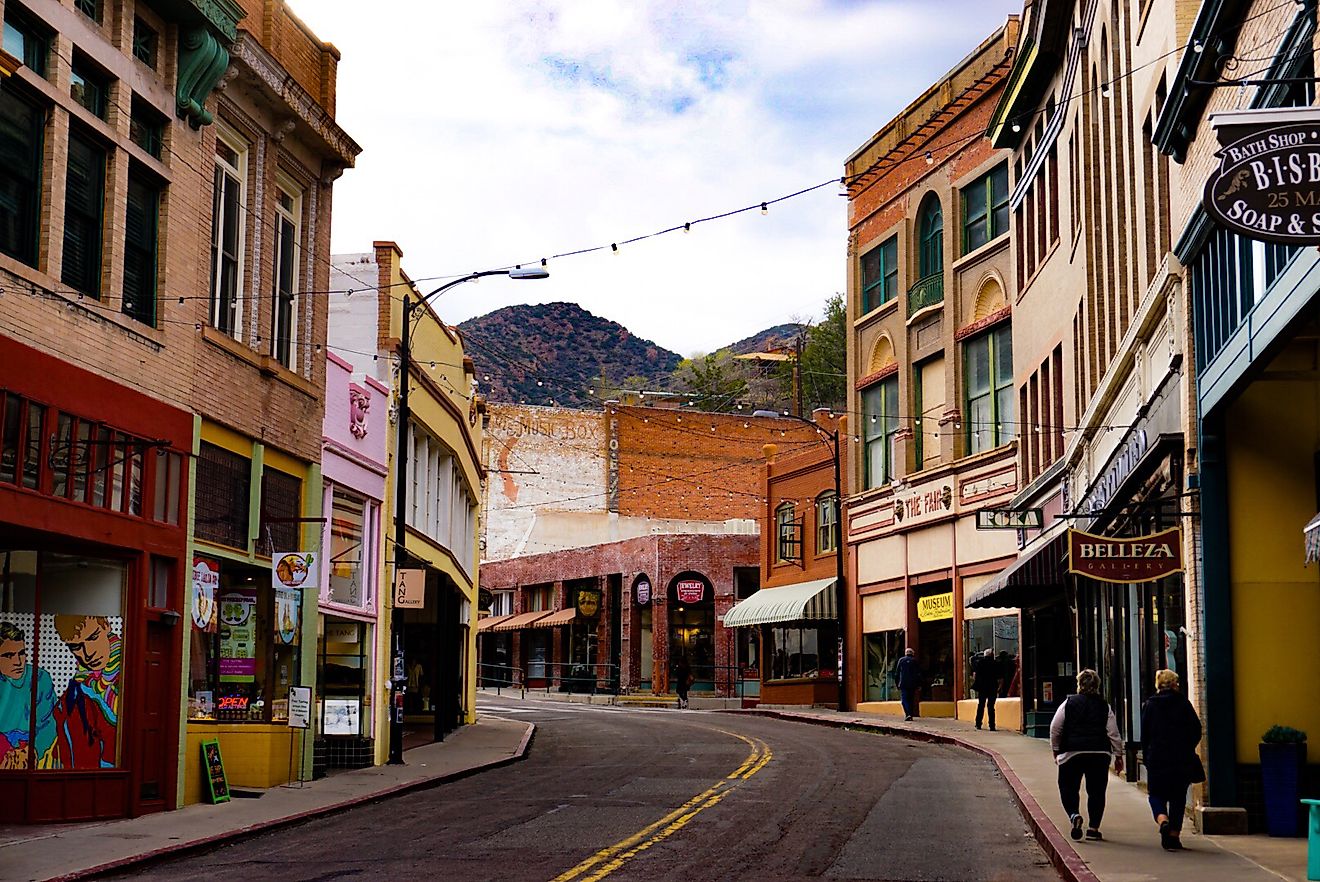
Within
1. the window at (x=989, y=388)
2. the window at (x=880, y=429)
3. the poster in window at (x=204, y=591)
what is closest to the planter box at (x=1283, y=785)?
the poster in window at (x=204, y=591)

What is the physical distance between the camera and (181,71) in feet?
66.7

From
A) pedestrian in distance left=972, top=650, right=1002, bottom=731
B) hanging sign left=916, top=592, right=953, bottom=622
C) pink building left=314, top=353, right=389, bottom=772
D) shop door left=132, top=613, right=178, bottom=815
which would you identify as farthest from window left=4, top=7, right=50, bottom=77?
hanging sign left=916, top=592, right=953, bottom=622

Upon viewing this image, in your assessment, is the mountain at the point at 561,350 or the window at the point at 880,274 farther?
the mountain at the point at 561,350

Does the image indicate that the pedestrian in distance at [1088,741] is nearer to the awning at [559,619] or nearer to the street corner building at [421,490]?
the street corner building at [421,490]

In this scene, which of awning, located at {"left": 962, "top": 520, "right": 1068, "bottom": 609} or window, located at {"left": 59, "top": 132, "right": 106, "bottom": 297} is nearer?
window, located at {"left": 59, "top": 132, "right": 106, "bottom": 297}

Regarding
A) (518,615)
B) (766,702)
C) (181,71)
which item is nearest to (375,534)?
(181,71)

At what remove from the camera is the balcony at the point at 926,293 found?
1686 inches

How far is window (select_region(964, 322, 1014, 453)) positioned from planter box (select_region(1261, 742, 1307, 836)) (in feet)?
76.3

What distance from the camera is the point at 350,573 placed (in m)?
26.9

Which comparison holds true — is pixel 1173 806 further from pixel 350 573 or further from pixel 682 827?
pixel 350 573

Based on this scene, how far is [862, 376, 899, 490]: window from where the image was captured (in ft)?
150

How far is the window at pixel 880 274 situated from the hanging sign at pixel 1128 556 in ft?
92.9

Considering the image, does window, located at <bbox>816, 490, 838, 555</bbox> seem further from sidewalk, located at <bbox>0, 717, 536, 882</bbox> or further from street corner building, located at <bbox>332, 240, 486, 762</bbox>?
sidewalk, located at <bbox>0, 717, 536, 882</bbox>

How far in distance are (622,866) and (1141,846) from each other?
4882 mm
